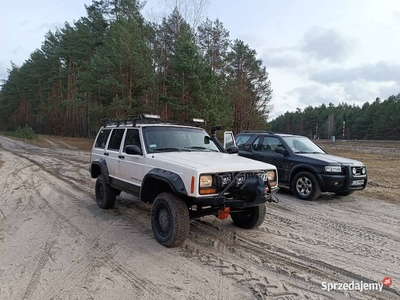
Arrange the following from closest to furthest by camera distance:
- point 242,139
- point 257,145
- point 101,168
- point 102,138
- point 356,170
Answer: point 101,168
point 102,138
point 356,170
point 257,145
point 242,139

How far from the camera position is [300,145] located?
914cm

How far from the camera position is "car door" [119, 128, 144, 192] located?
541 centimetres

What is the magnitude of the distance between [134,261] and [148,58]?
24.1 meters

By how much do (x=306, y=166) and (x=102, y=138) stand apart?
5.27 meters

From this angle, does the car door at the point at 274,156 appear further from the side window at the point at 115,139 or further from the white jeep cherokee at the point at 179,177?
the side window at the point at 115,139

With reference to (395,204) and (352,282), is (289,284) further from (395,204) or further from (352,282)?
(395,204)

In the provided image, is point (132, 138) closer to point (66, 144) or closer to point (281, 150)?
point (281, 150)

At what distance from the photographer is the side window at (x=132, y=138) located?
569 cm

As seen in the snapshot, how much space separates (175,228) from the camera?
436 centimetres

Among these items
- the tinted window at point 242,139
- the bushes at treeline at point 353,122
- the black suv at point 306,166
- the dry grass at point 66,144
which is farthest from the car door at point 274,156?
the bushes at treeline at point 353,122

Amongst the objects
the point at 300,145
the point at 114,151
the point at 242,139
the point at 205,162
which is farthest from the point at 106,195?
the point at 300,145

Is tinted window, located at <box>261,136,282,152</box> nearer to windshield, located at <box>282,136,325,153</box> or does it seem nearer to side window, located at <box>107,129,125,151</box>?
windshield, located at <box>282,136,325,153</box>

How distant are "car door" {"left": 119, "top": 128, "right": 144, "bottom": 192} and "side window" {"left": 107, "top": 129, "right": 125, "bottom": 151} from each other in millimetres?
286

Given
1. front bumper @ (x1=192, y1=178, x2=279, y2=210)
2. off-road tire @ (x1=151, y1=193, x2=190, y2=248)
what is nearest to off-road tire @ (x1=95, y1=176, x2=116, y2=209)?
off-road tire @ (x1=151, y1=193, x2=190, y2=248)
